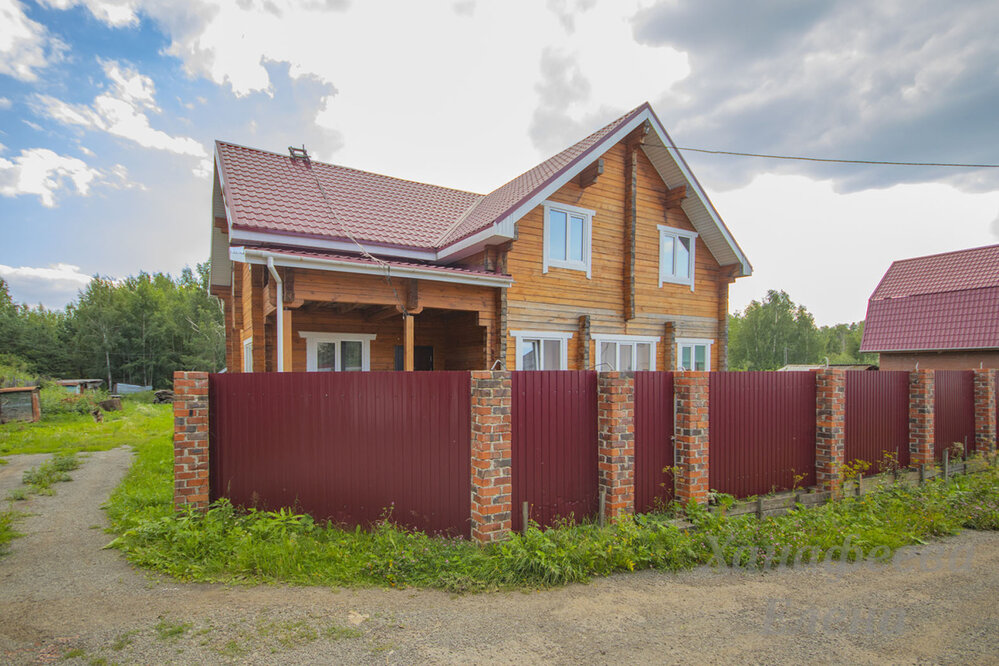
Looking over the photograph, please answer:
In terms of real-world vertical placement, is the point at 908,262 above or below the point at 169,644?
above

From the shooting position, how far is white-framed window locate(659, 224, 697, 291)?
13234 mm

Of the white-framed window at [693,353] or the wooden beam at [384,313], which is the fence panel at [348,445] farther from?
the white-framed window at [693,353]

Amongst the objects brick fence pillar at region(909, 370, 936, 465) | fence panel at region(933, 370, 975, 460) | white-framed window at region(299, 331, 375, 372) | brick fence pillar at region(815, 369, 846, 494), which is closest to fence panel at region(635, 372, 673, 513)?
brick fence pillar at region(815, 369, 846, 494)

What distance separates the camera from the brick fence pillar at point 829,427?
729cm

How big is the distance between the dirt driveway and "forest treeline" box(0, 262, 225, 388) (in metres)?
37.1

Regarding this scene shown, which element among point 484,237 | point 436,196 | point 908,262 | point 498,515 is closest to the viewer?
point 498,515

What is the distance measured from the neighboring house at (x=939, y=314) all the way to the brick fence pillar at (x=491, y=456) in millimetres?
23101

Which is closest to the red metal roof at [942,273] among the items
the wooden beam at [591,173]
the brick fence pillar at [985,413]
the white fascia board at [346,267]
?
the brick fence pillar at [985,413]

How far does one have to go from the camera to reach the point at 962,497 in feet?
24.5

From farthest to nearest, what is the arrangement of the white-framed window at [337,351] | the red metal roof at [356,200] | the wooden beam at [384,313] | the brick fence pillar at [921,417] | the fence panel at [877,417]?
the white-framed window at [337,351], the red metal roof at [356,200], the wooden beam at [384,313], the brick fence pillar at [921,417], the fence panel at [877,417]

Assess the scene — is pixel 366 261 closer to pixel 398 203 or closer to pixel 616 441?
pixel 398 203

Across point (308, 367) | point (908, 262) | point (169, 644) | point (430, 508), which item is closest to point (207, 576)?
point (169, 644)

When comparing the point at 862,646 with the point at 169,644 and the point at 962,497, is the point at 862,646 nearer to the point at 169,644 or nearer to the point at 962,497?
the point at 169,644

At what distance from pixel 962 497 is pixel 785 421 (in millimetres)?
3264
